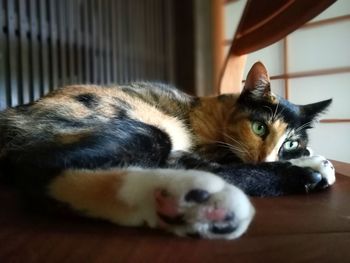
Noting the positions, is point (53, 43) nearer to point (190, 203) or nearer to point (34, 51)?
point (34, 51)

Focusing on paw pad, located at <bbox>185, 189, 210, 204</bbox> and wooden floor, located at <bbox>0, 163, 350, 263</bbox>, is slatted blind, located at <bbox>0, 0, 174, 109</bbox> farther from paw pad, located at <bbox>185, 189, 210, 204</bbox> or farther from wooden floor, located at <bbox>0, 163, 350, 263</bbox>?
paw pad, located at <bbox>185, 189, 210, 204</bbox>

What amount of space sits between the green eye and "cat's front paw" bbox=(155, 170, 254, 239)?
1.67 ft

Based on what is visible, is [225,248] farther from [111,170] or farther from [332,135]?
[332,135]

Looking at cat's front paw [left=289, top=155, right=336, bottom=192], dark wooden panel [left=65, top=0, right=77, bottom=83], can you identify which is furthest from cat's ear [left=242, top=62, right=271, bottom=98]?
dark wooden panel [left=65, top=0, right=77, bottom=83]

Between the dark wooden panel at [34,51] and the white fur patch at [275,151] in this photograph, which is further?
the dark wooden panel at [34,51]

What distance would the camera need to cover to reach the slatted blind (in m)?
1.66

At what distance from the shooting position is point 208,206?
384 millimetres

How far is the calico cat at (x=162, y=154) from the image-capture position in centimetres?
41

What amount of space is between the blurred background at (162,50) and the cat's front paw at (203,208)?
96 cm

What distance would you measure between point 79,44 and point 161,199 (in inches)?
70.1

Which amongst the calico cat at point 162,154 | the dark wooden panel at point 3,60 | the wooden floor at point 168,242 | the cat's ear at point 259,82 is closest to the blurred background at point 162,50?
the dark wooden panel at point 3,60

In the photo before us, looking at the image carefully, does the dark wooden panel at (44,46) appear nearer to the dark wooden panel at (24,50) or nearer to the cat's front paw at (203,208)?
the dark wooden panel at (24,50)

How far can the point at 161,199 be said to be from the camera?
411 millimetres

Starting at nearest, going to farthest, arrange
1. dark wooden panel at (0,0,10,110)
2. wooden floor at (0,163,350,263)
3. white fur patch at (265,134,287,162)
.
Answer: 1. wooden floor at (0,163,350,263)
2. white fur patch at (265,134,287,162)
3. dark wooden panel at (0,0,10,110)
